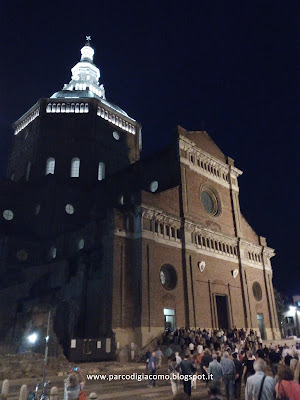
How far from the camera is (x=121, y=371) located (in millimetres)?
18734

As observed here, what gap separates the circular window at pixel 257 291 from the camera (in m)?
39.7

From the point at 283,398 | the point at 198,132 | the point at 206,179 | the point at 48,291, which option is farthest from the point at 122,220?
the point at 283,398

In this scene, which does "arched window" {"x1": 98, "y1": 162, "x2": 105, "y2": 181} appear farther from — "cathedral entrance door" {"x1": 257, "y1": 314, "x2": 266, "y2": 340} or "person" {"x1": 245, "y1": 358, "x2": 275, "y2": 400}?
"person" {"x1": 245, "y1": 358, "x2": 275, "y2": 400}

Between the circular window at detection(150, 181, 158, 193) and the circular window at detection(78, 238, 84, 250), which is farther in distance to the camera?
the circular window at detection(150, 181, 158, 193)

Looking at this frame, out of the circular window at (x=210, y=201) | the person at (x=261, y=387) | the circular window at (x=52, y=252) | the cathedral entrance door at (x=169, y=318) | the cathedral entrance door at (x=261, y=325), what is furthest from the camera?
the cathedral entrance door at (x=261, y=325)

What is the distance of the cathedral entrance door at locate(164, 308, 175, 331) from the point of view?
92.6ft

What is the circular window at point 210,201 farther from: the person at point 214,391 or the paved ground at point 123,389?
the person at point 214,391

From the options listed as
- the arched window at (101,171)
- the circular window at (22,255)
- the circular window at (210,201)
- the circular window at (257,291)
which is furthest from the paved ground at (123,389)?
the arched window at (101,171)

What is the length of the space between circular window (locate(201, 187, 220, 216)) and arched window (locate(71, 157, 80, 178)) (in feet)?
53.9

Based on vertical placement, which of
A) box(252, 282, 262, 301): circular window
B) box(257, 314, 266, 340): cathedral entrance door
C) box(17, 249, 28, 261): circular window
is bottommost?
box(257, 314, 266, 340): cathedral entrance door

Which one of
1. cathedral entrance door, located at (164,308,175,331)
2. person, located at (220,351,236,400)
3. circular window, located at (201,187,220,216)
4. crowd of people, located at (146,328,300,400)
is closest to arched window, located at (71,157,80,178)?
circular window, located at (201,187,220,216)

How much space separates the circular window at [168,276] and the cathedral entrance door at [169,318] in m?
1.83

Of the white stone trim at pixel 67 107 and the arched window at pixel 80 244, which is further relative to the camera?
the white stone trim at pixel 67 107

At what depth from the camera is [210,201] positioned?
3903 cm
